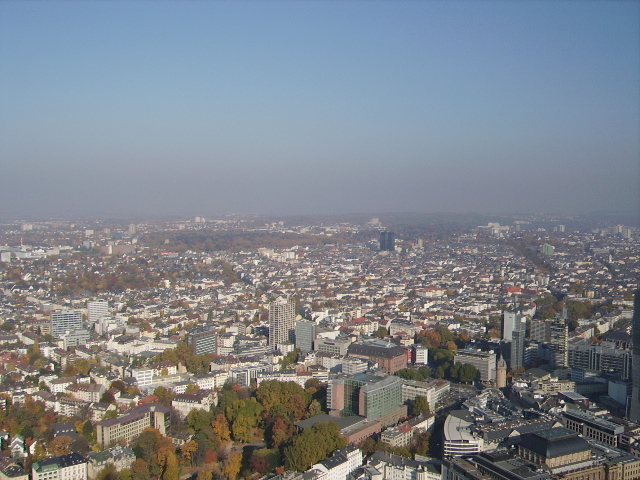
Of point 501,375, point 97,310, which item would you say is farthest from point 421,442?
point 97,310

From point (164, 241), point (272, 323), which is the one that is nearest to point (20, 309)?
point (272, 323)

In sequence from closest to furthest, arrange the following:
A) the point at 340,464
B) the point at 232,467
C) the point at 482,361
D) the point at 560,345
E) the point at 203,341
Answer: the point at 340,464
the point at 232,467
the point at 482,361
the point at 560,345
the point at 203,341

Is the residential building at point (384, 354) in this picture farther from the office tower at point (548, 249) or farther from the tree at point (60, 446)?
the office tower at point (548, 249)

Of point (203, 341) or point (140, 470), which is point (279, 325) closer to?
point (203, 341)

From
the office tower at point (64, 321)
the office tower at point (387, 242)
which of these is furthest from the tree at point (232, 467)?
the office tower at point (387, 242)

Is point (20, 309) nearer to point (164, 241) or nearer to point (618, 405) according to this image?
point (618, 405)

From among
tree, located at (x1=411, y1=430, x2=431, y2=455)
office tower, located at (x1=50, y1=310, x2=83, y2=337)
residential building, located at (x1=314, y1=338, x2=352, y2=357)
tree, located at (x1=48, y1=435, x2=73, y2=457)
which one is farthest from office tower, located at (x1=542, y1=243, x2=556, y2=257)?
tree, located at (x1=48, y1=435, x2=73, y2=457)
